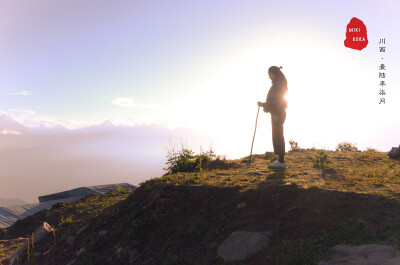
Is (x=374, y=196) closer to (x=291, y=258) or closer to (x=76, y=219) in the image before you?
(x=291, y=258)

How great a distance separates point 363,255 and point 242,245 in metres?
1.67

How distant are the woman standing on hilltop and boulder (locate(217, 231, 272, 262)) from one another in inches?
193

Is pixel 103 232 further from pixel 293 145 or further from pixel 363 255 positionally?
pixel 293 145

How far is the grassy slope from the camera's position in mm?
4363

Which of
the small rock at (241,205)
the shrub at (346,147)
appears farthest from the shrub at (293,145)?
the small rock at (241,205)

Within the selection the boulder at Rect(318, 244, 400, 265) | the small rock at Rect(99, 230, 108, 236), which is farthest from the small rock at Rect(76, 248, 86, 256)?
the boulder at Rect(318, 244, 400, 265)

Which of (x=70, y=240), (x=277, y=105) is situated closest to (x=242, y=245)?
(x=70, y=240)

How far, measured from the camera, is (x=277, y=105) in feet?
29.7

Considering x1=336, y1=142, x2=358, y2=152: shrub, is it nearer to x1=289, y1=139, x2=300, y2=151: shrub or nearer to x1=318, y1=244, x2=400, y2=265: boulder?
x1=289, y1=139, x2=300, y2=151: shrub

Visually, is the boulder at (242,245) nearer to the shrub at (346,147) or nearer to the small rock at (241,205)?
the small rock at (241,205)

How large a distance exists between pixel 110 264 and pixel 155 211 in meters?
1.33

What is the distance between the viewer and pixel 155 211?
613 centimetres

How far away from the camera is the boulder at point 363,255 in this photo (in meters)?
→ 3.47

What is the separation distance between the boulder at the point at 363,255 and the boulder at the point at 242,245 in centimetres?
98
